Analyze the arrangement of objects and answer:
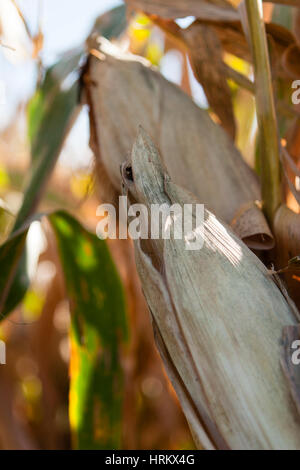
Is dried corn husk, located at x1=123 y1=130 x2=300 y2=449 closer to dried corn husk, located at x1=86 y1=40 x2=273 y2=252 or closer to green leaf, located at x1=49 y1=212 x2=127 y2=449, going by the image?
dried corn husk, located at x1=86 y1=40 x2=273 y2=252

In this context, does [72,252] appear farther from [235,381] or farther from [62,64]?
[235,381]

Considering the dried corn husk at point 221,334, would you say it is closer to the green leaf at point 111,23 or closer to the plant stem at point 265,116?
the plant stem at point 265,116

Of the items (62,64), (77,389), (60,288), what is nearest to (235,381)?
(77,389)

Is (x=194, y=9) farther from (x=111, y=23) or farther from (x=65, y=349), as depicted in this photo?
(x=65, y=349)

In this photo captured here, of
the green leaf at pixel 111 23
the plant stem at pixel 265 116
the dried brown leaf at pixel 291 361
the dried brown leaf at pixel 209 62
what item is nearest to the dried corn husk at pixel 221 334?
the dried brown leaf at pixel 291 361

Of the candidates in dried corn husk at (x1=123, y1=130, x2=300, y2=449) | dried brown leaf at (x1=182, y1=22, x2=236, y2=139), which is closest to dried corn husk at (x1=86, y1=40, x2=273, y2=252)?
dried brown leaf at (x1=182, y1=22, x2=236, y2=139)

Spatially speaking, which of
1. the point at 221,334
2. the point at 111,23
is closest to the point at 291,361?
the point at 221,334
